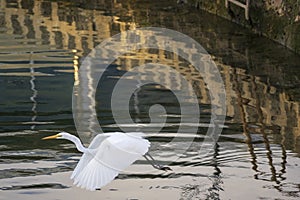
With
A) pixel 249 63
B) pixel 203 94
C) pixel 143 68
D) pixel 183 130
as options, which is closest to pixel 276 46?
pixel 249 63

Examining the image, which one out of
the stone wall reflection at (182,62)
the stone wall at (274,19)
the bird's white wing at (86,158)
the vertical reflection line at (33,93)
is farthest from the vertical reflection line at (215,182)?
the stone wall at (274,19)

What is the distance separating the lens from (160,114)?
471 inches

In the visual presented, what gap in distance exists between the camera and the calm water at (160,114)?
8.66 meters

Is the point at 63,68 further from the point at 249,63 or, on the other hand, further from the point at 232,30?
the point at 232,30

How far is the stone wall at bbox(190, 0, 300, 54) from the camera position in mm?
17141

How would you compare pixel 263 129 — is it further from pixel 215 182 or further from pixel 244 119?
pixel 215 182

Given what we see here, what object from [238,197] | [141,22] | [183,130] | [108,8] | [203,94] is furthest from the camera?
[108,8]

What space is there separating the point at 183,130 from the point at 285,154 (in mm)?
1664

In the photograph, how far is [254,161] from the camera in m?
9.59

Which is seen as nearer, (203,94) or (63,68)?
(203,94)

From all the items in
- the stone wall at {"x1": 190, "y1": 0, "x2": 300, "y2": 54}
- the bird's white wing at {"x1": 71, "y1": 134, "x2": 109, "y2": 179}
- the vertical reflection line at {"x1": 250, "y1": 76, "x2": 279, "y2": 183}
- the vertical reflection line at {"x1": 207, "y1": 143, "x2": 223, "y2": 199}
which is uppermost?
the stone wall at {"x1": 190, "y1": 0, "x2": 300, "y2": 54}

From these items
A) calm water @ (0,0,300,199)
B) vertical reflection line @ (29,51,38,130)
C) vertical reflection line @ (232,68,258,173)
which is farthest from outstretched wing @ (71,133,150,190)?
vertical reflection line @ (29,51,38,130)

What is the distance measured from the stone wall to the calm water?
261 millimetres

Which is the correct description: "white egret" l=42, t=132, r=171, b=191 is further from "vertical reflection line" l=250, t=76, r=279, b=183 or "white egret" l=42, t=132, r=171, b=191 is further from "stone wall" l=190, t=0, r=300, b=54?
"stone wall" l=190, t=0, r=300, b=54
